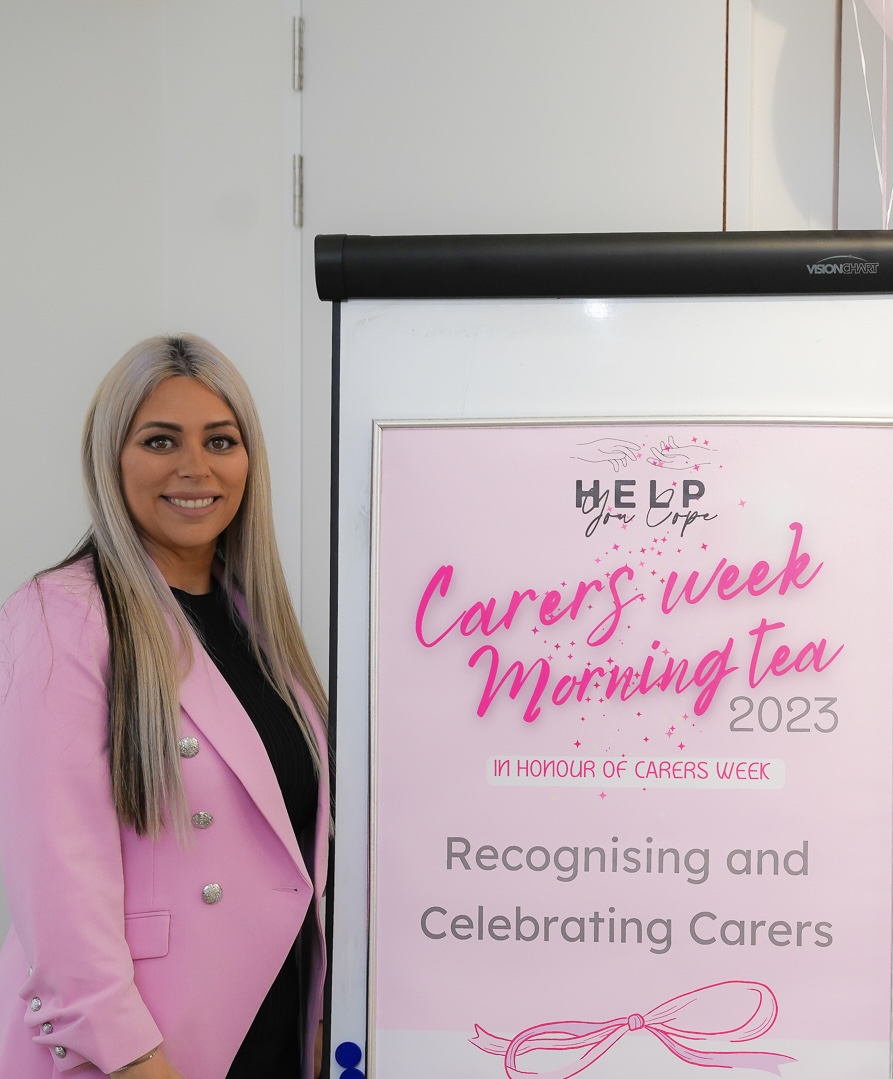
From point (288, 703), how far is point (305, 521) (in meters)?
0.59

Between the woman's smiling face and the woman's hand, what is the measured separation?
0.65 m

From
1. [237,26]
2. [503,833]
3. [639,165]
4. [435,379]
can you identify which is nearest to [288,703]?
[503,833]

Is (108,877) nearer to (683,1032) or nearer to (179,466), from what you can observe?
(179,466)

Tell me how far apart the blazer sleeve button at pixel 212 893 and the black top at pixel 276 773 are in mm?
171

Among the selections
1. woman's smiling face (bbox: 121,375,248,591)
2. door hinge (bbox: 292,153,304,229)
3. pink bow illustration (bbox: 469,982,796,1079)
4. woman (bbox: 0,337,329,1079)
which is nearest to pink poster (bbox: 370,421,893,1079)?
pink bow illustration (bbox: 469,982,796,1079)

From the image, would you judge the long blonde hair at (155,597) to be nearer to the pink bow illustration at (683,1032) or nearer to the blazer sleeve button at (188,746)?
the blazer sleeve button at (188,746)

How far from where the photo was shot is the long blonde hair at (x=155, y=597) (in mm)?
1189

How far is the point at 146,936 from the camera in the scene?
1.18 m

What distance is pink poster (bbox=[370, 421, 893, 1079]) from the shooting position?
106 centimetres

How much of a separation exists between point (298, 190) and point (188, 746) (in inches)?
46.4

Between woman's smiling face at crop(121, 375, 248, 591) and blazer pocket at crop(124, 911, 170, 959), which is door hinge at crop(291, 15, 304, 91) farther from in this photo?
blazer pocket at crop(124, 911, 170, 959)

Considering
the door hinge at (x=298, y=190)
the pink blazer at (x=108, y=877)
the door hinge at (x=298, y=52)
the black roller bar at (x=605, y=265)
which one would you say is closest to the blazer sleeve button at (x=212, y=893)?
the pink blazer at (x=108, y=877)

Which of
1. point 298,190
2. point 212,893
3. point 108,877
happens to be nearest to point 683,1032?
point 212,893

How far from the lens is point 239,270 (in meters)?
1.92
